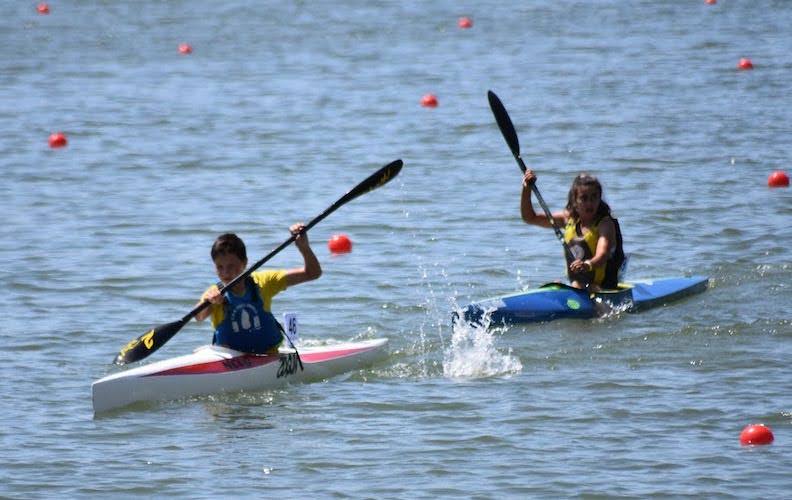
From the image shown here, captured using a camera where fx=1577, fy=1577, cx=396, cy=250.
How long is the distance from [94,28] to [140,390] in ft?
69.3

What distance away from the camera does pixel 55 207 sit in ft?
51.9

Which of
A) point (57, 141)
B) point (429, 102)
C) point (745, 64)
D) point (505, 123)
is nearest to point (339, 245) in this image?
point (505, 123)

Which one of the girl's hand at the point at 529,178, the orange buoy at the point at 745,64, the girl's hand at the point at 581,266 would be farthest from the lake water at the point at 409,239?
the girl's hand at the point at 529,178

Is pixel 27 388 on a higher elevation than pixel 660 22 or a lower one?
lower

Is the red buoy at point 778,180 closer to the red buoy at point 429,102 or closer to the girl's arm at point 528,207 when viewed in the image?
Answer: the girl's arm at point 528,207

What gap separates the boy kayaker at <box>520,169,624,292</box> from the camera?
1111 centimetres

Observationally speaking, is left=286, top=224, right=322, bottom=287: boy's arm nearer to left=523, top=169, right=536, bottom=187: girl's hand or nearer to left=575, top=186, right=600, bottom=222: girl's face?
left=523, top=169, right=536, bottom=187: girl's hand

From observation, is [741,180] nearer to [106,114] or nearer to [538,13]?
[106,114]

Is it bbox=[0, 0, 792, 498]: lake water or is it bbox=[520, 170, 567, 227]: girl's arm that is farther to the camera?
bbox=[520, 170, 567, 227]: girl's arm

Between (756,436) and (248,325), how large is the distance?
306 centimetres

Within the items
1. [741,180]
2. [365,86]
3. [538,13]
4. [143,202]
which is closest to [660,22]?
[538,13]

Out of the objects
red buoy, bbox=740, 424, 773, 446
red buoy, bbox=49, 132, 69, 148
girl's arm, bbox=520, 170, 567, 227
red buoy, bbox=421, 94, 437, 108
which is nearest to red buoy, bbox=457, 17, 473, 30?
red buoy, bbox=421, 94, 437, 108

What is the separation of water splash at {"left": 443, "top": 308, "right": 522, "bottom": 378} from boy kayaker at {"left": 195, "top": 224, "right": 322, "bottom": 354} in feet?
3.87

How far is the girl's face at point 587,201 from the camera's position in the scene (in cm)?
1112
